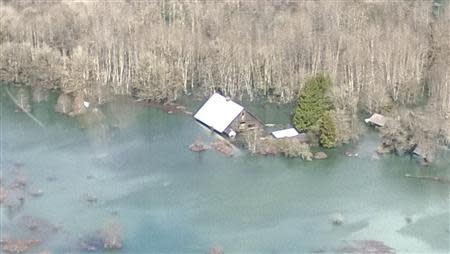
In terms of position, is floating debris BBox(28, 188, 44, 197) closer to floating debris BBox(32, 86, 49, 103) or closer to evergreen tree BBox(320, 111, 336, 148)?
floating debris BBox(32, 86, 49, 103)

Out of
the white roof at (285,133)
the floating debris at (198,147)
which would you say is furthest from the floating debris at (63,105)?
the white roof at (285,133)

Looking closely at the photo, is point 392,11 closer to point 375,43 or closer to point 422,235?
point 375,43

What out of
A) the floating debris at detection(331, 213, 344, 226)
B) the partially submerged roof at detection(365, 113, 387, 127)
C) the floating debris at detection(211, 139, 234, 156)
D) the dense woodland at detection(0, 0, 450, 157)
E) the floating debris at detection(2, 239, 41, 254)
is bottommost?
the floating debris at detection(331, 213, 344, 226)

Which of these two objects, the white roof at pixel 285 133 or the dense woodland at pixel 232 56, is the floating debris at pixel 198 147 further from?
the dense woodland at pixel 232 56

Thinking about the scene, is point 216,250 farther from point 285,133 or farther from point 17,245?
point 285,133

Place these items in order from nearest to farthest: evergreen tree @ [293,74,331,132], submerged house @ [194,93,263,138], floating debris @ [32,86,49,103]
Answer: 1. evergreen tree @ [293,74,331,132]
2. submerged house @ [194,93,263,138]
3. floating debris @ [32,86,49,103]

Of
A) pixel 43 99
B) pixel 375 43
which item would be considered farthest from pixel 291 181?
pixel 43 99

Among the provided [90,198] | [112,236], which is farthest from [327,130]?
[112,236]

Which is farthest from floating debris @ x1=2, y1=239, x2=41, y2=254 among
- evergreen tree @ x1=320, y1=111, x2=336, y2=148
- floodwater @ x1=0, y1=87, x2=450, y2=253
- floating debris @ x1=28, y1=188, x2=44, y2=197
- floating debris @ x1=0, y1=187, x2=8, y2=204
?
evergreen tree @ x1=320, y1=111, x2=336, y2=148
